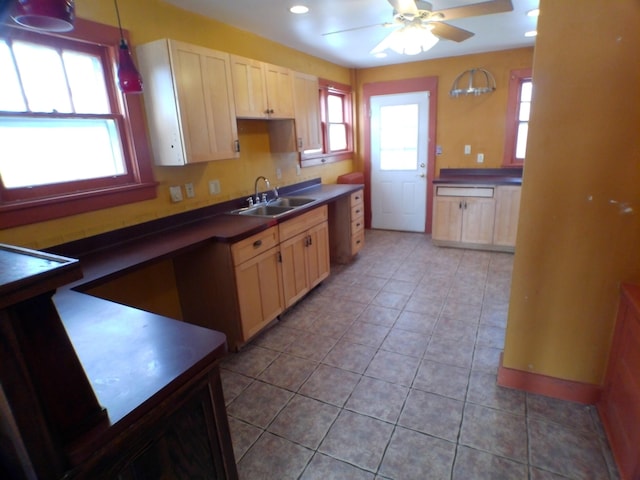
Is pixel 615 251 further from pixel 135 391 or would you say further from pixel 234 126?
pixel 234 126

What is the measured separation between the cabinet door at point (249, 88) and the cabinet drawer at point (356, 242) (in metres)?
1.75

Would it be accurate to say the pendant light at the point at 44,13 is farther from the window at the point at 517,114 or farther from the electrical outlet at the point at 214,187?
the window at the point at 517,114

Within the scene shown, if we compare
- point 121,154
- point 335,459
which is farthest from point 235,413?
point 121,154

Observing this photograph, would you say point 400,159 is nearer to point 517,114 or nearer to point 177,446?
point 517,114

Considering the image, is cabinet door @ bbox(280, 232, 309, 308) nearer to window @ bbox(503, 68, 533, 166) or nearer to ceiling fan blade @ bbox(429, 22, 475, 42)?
ceiling fan blade @ bbox(429, 22, 475, 42)

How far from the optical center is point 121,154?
227 cm

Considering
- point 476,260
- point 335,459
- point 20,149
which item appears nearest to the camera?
point 335,459

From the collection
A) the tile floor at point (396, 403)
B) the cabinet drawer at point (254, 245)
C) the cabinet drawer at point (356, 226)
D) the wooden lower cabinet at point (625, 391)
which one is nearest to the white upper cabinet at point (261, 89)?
the cabinet drawer at point (254, 245)

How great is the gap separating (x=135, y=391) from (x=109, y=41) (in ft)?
6.89

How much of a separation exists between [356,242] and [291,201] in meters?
1.04

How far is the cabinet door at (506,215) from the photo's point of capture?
13.5 feet

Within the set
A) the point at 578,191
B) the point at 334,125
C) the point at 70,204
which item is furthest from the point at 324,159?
the point at 578,191

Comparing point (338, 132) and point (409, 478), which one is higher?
point (338, 132)

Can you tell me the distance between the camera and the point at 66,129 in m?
2.02
